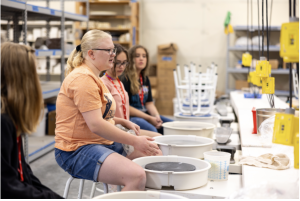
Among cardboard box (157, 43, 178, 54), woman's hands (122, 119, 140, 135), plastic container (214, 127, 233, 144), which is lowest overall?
plastic container (214, 127, 233, 144)

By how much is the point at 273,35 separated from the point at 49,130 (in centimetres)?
510

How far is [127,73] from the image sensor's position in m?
3.11

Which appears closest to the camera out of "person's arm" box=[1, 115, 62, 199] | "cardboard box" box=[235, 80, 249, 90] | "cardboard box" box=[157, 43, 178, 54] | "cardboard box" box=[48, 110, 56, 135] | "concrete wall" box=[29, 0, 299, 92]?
"person's arm" box=[1, 115, 62, 199]

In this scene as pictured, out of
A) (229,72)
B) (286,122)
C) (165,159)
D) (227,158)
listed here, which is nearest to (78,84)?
(165,159)

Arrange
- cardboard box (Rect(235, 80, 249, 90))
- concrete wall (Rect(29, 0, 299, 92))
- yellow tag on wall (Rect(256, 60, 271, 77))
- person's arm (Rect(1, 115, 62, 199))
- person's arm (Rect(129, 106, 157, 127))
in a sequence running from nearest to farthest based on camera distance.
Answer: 1. person's arm (Rect(1, 115, 62, 199))
2. yellow tag on wall (Rect(256, 60, 271, 77))
3. person's arm (Rect(129, 106, 157, 127))
4. cardboard box (Rect(235, 80, 249, 90))
5. concrete wall (Rect(29, 0, 299, 92))

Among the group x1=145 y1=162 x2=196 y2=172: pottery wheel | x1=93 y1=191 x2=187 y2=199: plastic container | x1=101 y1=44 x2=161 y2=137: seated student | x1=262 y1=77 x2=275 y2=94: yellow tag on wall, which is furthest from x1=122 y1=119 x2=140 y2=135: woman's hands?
x1=262 y1=77 x2=275 y2=94: yellow tag on wall

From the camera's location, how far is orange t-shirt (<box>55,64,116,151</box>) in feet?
5.49

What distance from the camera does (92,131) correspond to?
66.5 inches

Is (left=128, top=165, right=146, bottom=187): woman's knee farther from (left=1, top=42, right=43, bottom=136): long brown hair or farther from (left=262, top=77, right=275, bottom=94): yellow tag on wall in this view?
(left=262, top=77, right=275, bottom=94): yellow tag on wall

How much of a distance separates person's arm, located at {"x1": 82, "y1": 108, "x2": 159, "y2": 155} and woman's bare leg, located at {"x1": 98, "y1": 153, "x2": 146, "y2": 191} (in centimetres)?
10

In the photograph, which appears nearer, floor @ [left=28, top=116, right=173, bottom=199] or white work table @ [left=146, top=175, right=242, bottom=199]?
white work table @ [left=146, top=175, right=242, bottom=199]

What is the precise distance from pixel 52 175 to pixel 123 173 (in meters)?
2.31

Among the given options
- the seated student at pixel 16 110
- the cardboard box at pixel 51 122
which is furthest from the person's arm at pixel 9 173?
the cardboard box at pixel 51 122

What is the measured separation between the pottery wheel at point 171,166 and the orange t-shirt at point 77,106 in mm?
342
